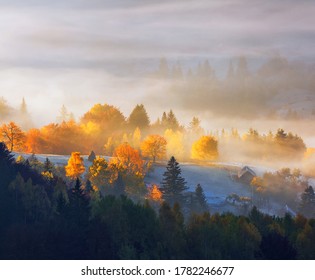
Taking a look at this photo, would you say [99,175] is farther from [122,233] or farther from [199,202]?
[122,233]

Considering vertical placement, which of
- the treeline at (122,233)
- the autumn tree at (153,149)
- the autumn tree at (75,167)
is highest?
the autumn tree at (153,149)

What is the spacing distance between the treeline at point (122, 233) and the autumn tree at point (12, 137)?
75591mm

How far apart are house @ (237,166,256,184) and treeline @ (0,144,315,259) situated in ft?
241

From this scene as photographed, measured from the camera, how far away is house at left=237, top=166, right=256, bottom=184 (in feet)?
604

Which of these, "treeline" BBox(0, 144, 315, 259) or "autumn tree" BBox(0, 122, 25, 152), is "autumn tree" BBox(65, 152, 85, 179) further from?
"treeline" BBox(0, 144, 315, 259)

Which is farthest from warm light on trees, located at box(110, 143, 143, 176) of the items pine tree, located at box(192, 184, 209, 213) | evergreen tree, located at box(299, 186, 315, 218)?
evergreen tree, located at box(299, 186, 315, 218)

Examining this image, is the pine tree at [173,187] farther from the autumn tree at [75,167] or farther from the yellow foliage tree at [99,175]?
the autumn tree at [75,167]

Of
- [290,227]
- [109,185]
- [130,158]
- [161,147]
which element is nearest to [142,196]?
[109,185]

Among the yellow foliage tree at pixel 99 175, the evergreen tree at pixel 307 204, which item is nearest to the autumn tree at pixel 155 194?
the yellow foliage tree at pixel 99 175

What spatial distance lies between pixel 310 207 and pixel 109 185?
4610 cm

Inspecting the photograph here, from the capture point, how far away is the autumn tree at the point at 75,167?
541 ft

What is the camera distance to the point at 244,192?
176250 mm

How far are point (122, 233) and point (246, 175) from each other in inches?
3611
